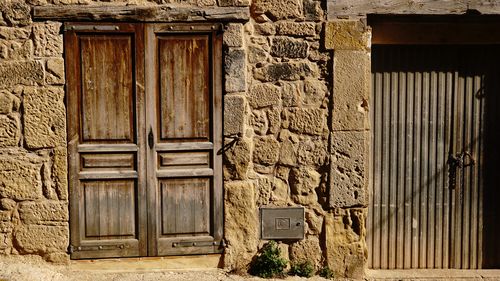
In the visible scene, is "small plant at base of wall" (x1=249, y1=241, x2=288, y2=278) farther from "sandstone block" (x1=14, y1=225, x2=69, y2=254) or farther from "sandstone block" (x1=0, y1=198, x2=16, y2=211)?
"sandstone block" (x1=0, y1=198, x2=16, y2=211)

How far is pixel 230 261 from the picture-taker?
5.28 meters

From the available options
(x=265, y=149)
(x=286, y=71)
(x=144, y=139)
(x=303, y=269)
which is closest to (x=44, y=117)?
(x=144, y=139)

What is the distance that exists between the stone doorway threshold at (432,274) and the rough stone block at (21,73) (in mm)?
3385

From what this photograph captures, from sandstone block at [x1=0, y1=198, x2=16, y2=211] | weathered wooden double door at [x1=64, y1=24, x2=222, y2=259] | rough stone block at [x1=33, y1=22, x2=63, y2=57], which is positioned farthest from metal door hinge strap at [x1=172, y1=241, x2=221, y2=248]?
rough stone block at [x1=33, y1=22, x2=63, y2=57]

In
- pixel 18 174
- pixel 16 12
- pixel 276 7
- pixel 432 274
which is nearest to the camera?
pixel 16 12

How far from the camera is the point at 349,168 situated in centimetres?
525

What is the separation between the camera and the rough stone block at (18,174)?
5.02 metres

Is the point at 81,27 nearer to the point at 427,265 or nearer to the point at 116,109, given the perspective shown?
the point at 116,109

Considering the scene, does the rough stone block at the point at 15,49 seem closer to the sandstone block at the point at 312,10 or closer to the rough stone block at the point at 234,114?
the rough stone block at the point at 234,114

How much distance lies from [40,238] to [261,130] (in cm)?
211

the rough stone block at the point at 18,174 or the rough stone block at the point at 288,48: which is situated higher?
the rough stone block at the point at 288,48

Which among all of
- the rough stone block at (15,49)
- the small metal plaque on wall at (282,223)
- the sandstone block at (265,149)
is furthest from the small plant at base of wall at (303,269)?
the rough stone block at (15,49)

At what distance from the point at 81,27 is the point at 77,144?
99cm

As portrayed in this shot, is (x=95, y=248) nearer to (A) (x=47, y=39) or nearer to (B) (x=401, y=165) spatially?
(A) (x=47, y=39)
